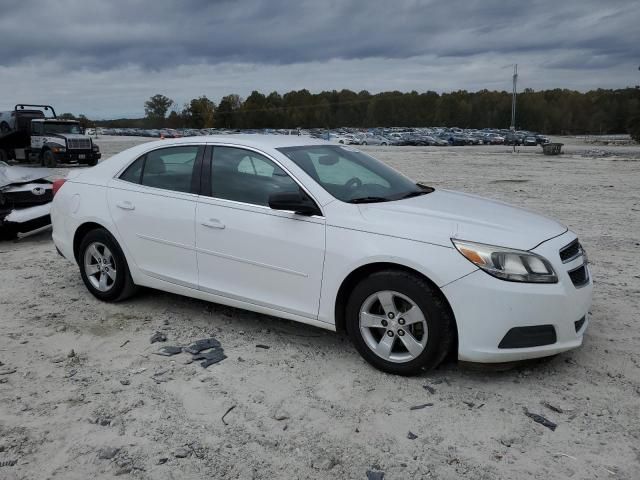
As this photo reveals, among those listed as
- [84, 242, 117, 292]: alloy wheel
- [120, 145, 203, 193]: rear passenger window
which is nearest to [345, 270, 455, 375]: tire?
[120, 145, 203, 193]: rear passenger window

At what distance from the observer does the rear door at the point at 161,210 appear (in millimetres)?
4566

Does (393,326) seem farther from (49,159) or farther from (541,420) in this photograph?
(49,159)

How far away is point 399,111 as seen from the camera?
161000 millimetres

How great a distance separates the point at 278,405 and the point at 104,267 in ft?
8.58

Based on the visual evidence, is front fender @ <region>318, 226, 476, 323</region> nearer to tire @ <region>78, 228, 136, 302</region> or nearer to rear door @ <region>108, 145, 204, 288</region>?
rear door @ <region>108, 145, 204, 288</region>

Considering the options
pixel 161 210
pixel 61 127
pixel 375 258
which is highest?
pixel 61 127

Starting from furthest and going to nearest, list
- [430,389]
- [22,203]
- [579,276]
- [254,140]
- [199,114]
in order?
[199,114], [22,203], [254,140], [579,276], [430,389]

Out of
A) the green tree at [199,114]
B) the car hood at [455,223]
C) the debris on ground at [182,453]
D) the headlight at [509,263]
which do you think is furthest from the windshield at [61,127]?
the green tree at [199,114]

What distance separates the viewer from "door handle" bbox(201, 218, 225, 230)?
170 inches

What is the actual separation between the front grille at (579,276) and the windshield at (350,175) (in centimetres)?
136

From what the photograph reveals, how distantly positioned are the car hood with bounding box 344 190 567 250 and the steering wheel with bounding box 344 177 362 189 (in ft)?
1.11

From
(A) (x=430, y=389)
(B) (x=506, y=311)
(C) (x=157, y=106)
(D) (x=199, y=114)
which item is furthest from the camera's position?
(C) (x=157, y=106)

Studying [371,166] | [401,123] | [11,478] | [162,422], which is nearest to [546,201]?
[371,166]

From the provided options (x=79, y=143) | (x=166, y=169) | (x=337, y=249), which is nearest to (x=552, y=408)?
(x=337, y=249)
